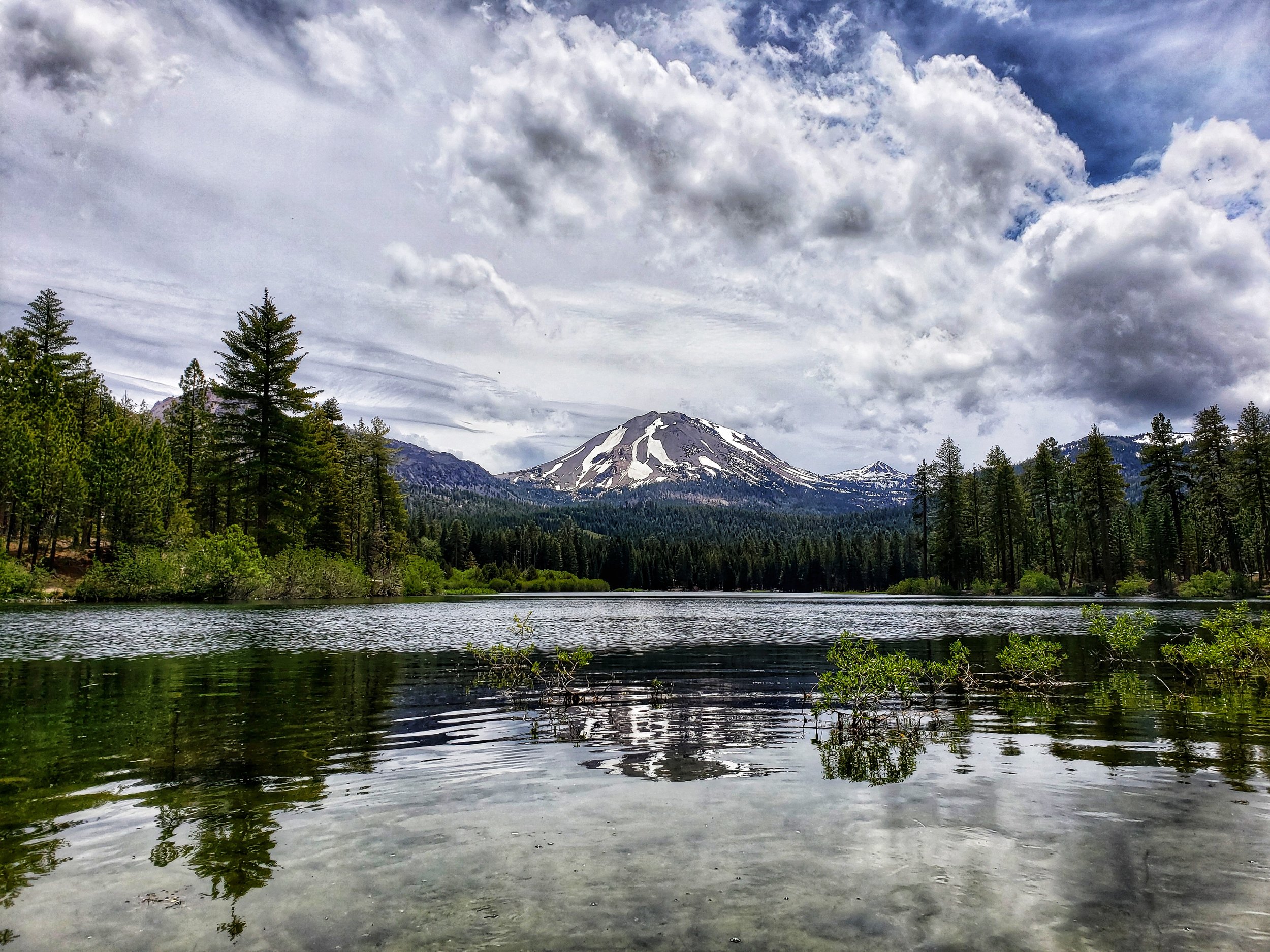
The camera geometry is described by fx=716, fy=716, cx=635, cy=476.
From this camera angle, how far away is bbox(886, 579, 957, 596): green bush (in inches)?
3585

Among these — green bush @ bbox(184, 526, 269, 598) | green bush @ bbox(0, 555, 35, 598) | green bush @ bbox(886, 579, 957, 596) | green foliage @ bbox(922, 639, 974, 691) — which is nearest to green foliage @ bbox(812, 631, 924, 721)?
green foliage @ bbox(922, 639, 974, 691)

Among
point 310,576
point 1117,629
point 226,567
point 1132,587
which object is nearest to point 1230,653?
point 1117,629

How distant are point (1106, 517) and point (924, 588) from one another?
26.5 m

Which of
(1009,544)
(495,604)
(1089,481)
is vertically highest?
(1089,481)

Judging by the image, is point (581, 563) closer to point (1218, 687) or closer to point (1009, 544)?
point (1009, 544)

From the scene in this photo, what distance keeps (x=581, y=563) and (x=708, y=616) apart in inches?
4584

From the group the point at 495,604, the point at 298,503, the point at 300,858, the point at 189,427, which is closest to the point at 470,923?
the point at 300,858

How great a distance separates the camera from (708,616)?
168ft

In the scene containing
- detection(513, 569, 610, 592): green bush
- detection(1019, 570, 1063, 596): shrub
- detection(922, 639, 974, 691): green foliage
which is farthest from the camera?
detection(513, 569, 610, 592): green bush

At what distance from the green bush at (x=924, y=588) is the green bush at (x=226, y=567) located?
75.4m

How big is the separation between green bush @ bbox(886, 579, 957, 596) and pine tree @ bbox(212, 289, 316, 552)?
74.4 m

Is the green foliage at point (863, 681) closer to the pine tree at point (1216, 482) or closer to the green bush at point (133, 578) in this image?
the green bush at point (133, 578)

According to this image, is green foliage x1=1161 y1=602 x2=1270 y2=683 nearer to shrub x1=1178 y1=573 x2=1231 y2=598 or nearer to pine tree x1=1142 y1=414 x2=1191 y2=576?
shrub x1=1178 y1=573 x2=1231 y2=598

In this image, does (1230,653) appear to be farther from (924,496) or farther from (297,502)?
(924,496)
